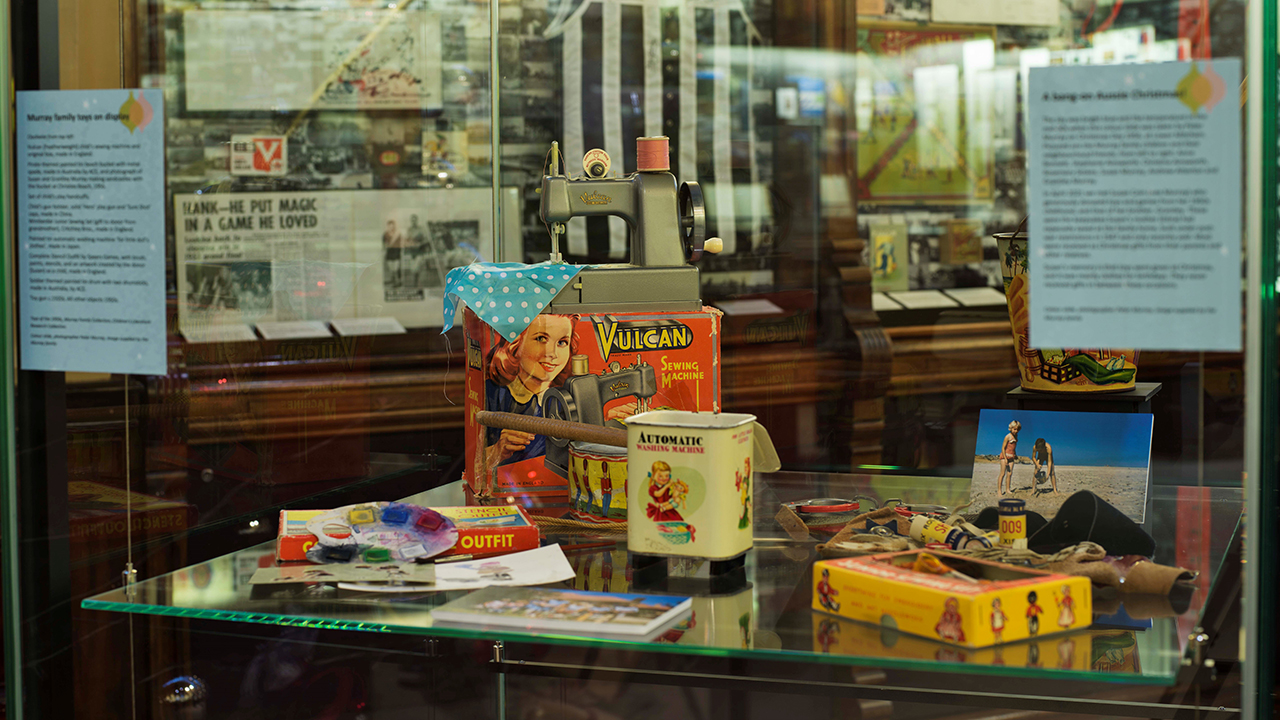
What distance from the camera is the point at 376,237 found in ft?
7.83

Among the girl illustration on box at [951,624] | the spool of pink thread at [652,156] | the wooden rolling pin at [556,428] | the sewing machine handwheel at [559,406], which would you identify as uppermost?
the spool of pink thread at [652,156]

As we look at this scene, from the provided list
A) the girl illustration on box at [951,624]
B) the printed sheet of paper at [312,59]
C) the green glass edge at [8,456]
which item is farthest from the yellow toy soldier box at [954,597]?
the printed sheet of paper at [312,59]

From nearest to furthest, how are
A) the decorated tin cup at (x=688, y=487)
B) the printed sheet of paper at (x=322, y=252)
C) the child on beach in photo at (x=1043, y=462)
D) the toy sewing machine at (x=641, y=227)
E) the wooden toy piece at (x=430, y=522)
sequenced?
the decorated tin cup at (x=688, y=487), the wooden toy piece at (x=430, y=522), the child on beach in photo at (x=1043, y=462), the toy sewing machine at (x=641, y=227), the printed sheet of paper at (x=322, y=252)

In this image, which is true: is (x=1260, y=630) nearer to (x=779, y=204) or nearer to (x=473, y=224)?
(x=473, y=224)

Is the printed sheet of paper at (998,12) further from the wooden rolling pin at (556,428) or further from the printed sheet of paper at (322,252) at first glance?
the wooden rolling pin at (556,428)

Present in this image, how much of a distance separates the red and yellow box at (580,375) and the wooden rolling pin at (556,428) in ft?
0.17

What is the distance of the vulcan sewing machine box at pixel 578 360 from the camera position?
1372 millimetres

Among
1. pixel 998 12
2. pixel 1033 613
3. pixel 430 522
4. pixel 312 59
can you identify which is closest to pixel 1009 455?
pixel 1033 613

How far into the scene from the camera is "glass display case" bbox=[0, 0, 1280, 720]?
918 mm

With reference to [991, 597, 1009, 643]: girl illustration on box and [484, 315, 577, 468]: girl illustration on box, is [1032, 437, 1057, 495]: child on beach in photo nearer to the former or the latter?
[991, 597, 1009, 643]: girl illustration on box

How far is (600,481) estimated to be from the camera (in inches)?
52.6

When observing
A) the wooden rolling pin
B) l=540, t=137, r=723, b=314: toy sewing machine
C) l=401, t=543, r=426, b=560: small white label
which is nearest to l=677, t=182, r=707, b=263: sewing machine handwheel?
l=540, t=137, r=723, b=314: toy sewing machine

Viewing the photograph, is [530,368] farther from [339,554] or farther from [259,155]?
[259,155]

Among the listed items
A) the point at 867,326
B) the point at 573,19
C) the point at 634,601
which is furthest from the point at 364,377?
the point at 634,601
